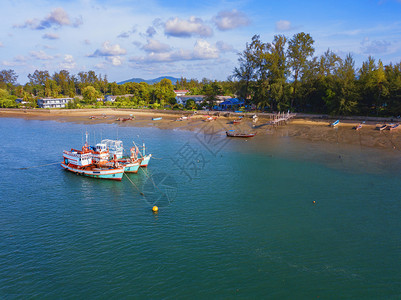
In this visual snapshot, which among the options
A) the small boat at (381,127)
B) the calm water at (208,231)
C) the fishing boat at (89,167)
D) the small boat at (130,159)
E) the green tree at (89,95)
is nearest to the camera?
the calm water at (208,231)

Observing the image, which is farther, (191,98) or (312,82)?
(191,98)

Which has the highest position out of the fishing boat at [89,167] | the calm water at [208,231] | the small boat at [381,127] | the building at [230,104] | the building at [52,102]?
the building at [52,102]

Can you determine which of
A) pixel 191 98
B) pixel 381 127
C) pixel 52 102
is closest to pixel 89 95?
pixel 52 102

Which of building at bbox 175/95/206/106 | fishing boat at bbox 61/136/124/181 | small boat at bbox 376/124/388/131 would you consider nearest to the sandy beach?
small boat at bbox 376/124/388/131

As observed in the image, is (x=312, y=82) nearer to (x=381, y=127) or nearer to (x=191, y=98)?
(x=381, y=127)

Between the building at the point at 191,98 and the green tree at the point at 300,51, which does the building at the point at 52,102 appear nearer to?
the building at the point at 191,98

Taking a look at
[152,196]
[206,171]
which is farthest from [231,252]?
[206,171]

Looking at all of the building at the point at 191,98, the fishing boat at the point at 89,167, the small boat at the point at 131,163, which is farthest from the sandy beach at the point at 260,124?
the fishing boat at the point at 89,167
